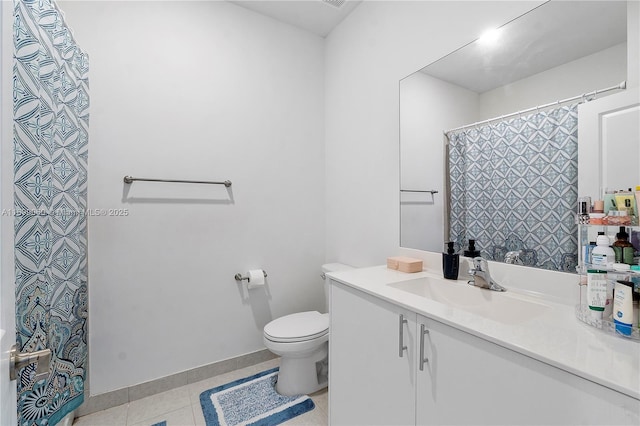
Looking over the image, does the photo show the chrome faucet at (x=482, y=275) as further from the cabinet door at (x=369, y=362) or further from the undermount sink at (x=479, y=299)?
the cabinet door at (x=369, y=362)

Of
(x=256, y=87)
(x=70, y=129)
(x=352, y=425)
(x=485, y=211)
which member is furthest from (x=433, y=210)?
(x=70, y=129)

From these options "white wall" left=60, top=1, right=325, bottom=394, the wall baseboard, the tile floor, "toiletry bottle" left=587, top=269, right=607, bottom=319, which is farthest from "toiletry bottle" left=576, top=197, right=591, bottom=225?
the wall baseboard

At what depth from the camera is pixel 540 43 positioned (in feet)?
3.59

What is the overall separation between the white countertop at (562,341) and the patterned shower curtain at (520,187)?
0.75ft

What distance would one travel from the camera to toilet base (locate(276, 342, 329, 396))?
1.71m

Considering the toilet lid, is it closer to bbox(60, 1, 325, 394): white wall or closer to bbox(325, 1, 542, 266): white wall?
bbox(60, 1, 325, 394): white wall

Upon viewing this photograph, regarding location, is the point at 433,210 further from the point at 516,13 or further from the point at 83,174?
the point at 83,174

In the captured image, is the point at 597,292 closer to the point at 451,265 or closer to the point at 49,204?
the point at 451,265

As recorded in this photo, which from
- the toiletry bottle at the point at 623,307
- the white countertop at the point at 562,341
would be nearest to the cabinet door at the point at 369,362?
the white countertop at the point at 562,341

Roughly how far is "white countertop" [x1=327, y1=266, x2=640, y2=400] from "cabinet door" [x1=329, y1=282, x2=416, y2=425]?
0.37 feet

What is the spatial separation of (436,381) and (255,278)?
1357mm

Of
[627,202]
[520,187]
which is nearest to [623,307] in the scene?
[627,202]

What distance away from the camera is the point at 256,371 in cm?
197

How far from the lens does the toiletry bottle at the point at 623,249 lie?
2.62 feet
